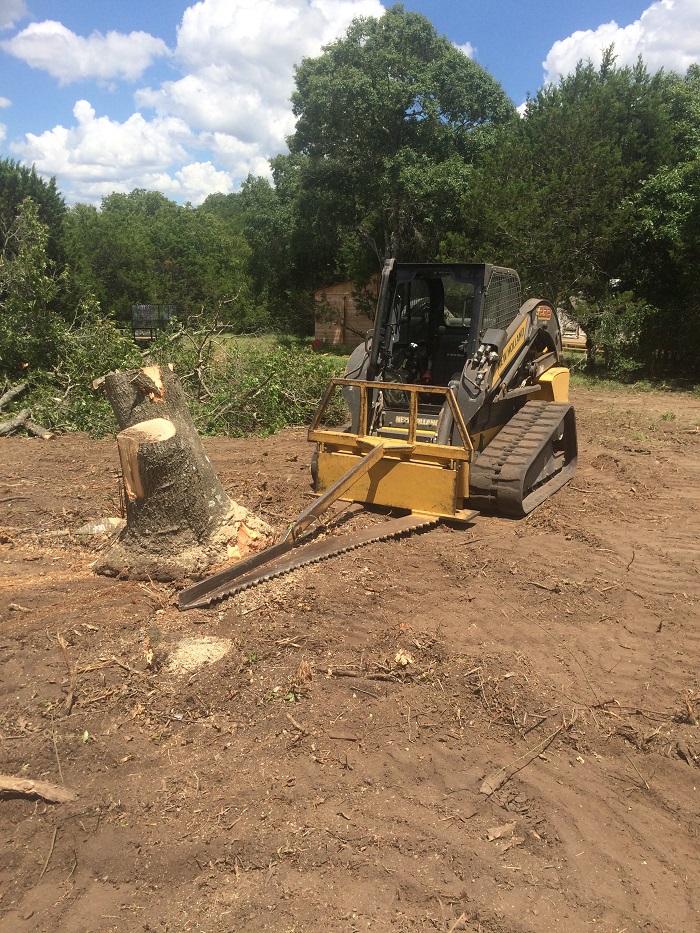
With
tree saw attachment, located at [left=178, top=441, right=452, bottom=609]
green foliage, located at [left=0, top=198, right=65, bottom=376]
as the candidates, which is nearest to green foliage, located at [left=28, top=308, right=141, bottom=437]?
green foliage, located at [left=0, top=198, right=65, bottom=376]

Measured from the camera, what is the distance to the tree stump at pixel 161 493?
4832mm

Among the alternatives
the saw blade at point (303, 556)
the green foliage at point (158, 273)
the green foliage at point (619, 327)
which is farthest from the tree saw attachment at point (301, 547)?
the green foliage at point (158, 273)

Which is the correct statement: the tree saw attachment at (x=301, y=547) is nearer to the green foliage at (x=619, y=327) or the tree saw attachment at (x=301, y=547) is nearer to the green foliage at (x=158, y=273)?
the green foliage at (x=619, y=327)

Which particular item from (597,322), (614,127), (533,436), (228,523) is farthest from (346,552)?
(614,127)

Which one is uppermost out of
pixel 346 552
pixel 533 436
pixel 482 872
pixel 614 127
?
pixel 614 127

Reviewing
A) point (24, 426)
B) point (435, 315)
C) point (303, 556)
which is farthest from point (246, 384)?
point (303, 556)

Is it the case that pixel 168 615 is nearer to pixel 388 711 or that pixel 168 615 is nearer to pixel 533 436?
pixel 388 711

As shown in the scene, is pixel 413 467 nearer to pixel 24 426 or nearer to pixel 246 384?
pixel 246 384

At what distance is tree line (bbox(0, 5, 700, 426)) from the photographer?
16062 millimetres

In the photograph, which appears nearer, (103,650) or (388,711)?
(388,711)

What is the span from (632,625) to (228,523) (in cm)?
279

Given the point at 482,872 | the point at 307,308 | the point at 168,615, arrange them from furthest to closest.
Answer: the point at 307,308, the point at 168,615, the point at 482,872

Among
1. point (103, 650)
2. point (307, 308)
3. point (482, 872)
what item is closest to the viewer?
point (482, 872)

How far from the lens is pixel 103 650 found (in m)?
3.93
